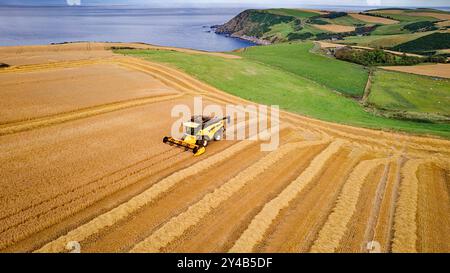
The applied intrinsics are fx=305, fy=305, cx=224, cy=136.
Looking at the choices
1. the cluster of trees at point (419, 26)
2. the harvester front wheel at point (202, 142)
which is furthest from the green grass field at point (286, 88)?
the cluster of trees at point (419, 26)

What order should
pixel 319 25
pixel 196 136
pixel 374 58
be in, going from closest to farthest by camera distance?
pixel 196 136, pixel 374 58, pixel 319 25

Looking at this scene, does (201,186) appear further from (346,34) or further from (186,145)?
(346,34)

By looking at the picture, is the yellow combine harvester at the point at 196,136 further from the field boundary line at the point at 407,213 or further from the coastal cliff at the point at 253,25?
the coastal cliff at the point at 253,25

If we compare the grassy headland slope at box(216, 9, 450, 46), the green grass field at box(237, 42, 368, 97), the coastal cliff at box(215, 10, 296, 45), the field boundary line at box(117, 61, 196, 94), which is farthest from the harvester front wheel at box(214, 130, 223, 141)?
the coastal cliff at box(215, 10, 296, 45)

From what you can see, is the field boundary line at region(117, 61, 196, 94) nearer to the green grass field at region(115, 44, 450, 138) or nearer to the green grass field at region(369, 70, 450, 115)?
the green grass field at region(115, 44, 450, 138)

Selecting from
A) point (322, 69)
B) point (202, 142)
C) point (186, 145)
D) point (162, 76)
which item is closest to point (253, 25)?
point (322, 69)

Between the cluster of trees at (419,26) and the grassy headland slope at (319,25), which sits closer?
the cluster of trees at (419,26)
